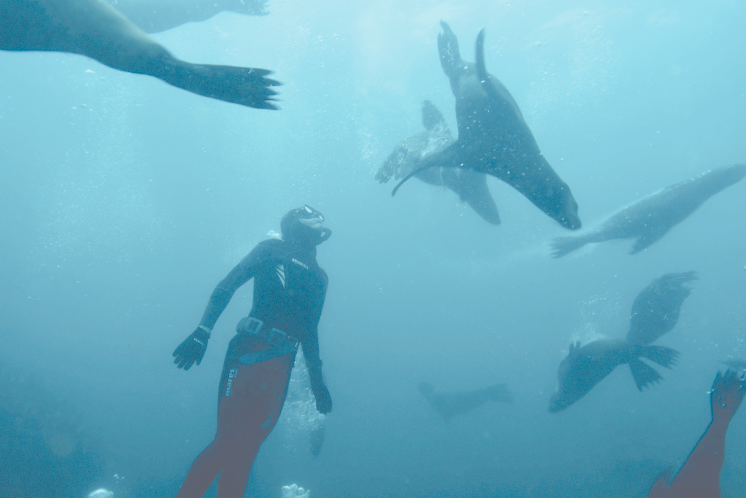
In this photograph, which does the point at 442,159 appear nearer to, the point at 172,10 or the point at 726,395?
the point at 726,395

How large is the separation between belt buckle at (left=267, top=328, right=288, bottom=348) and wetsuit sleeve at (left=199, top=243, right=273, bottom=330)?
0.56 m

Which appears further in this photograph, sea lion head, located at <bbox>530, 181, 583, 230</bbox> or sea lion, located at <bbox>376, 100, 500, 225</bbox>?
sea lion, located at <bbox>376, 100, 500, 225</bbox>

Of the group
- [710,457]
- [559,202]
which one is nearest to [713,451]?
[710,457]

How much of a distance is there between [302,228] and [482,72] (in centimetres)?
260

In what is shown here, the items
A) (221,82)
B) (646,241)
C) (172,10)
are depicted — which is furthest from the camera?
(646,241)

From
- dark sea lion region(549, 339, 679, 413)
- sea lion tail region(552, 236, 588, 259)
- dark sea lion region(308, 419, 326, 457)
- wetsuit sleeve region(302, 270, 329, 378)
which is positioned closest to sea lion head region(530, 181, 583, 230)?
wetsuit sleeve region(302, 270, 329, 378)

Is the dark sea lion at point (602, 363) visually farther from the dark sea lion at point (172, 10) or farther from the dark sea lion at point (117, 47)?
the dark sea lion at point (172, 10)

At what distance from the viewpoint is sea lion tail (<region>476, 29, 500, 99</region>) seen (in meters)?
2.89

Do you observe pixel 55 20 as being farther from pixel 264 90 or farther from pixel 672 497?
pixel 672 497

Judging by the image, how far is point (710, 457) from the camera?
377cm

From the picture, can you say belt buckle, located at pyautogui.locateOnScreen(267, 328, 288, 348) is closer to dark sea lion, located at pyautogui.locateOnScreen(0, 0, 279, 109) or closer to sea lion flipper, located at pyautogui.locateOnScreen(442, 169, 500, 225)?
dark sea lion, located at pyautogui.locateOnScreen(0, 0, 279, 109)

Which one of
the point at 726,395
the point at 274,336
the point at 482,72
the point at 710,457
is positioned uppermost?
the point at 482,72

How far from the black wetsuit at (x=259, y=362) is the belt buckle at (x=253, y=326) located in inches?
7.7

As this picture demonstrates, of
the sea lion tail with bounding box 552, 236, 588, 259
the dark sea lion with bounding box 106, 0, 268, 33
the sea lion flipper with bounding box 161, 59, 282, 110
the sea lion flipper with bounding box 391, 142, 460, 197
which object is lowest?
the sea lion tail with bounding box 552, 236, 588, 259
